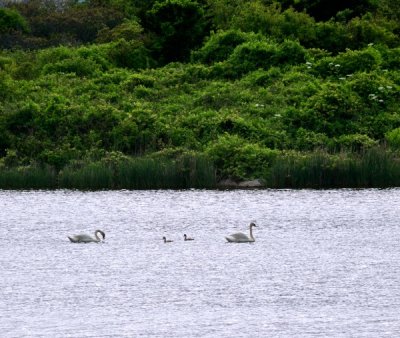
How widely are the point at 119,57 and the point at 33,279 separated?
3552 centimetres

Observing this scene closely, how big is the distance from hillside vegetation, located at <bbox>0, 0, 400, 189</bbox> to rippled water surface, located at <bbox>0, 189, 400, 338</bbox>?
92.9 inches

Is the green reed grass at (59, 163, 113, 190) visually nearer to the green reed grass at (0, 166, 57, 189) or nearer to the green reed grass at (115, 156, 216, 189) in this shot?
the green reed grass at (115, 156, 216, 189)

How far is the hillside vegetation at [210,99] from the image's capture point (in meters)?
42.0

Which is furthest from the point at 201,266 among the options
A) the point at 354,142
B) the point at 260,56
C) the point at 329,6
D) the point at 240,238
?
the point at 329,6

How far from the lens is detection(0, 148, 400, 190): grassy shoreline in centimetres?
4069

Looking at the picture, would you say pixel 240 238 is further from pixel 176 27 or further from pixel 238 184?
pixel 176 27

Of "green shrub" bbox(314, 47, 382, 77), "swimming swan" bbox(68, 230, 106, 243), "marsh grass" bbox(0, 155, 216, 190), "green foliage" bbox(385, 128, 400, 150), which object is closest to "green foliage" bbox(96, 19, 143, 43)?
"green shrub" bbox(314, 47, 382, 77)

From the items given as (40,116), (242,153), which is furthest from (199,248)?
(40,116)

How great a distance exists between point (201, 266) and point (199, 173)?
16.2m

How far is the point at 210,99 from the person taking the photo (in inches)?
2020

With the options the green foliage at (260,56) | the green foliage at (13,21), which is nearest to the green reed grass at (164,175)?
the green foliage at (260,56)

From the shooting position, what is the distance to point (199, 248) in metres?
28.5

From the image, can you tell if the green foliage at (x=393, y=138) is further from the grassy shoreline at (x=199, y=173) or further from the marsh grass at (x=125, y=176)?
the marsh grass at (x=125, y=176)

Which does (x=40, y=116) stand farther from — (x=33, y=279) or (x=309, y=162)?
(x=33, y=279)
